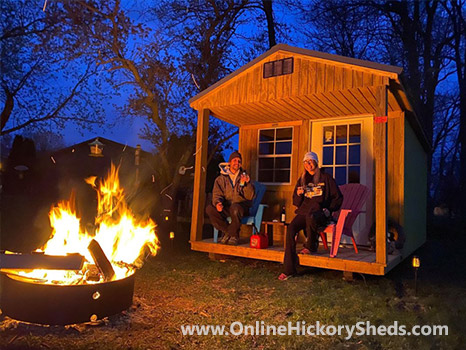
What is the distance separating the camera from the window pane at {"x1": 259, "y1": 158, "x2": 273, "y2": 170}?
6.16 meters

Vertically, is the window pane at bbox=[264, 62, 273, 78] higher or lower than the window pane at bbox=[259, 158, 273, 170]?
higher

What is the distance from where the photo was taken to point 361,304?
127 inches

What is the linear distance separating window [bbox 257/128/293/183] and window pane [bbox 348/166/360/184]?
3.29 feet

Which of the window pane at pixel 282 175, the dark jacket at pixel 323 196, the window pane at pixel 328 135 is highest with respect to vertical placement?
the window pane at pixel 328 135

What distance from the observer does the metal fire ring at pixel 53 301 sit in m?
2.34

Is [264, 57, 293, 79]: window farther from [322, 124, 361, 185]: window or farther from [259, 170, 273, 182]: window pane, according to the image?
[259, 170, 273, 182]: window pane

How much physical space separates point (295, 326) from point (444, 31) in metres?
14.4

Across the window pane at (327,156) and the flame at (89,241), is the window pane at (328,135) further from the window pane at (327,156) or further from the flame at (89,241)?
the flame at (89,241)

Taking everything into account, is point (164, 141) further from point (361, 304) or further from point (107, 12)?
point (361, 304)

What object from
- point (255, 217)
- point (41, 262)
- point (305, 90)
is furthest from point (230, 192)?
point (41, 262)

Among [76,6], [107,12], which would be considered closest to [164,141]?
[107,12]

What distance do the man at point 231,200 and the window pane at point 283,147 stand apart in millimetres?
1257

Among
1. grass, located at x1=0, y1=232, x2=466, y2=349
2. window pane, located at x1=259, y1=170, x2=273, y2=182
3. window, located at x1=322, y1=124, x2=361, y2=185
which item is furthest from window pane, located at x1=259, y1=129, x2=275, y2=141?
grass, located at x1=0, y1=232, x2=466, y2=349

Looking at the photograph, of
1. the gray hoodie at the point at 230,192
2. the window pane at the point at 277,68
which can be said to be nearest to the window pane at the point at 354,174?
the gray hoodie at the point at 230,192
